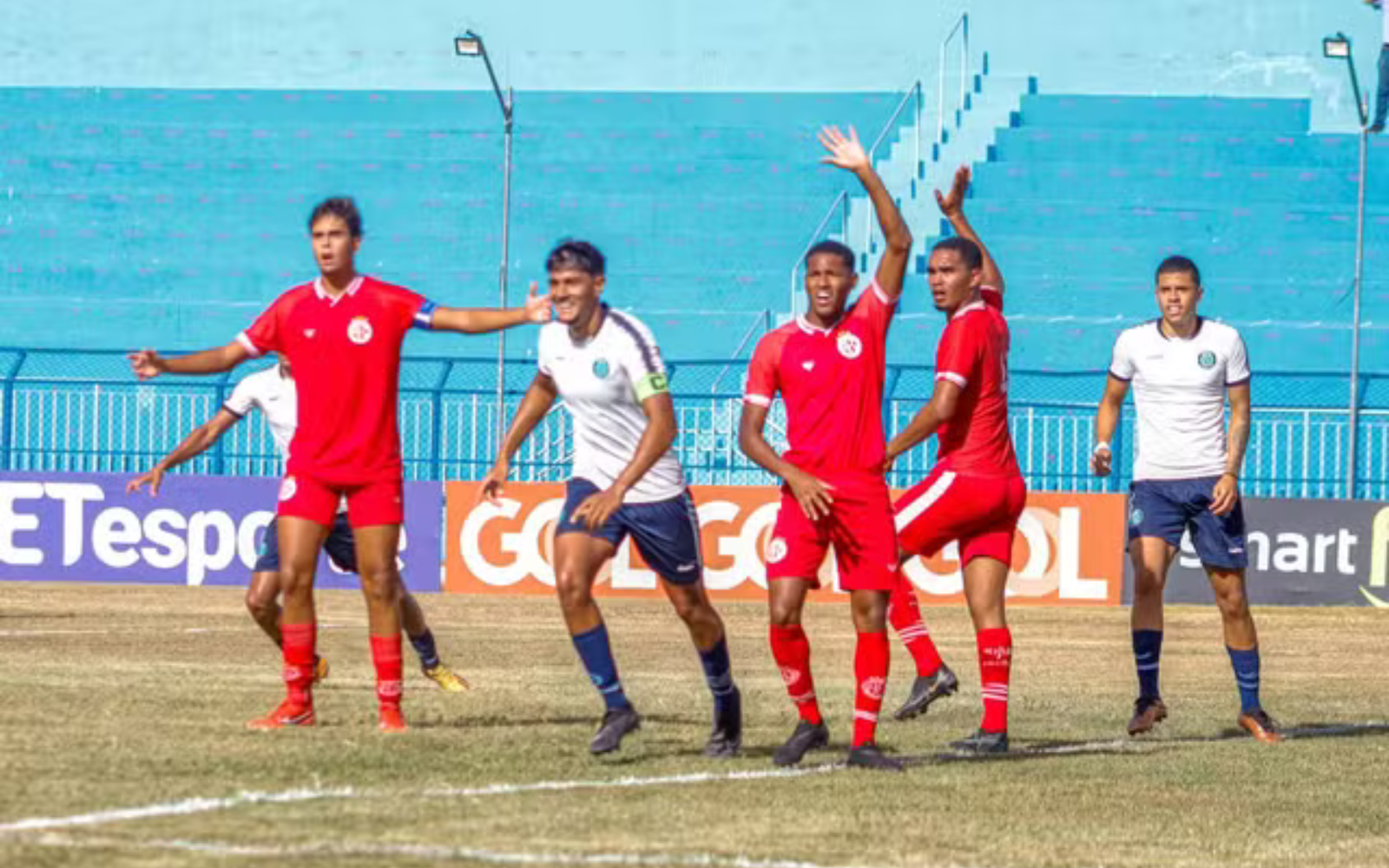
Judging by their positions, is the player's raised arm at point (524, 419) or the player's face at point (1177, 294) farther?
the player's face at point (1177, 294)

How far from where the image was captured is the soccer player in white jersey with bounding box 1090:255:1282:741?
12602 mm

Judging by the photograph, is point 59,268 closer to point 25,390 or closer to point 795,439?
point 25,390

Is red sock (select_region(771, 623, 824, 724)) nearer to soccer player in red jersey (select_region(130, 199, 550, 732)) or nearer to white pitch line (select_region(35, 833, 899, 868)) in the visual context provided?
soccer player in red jersey (select_region(130, 199, 550, 732))

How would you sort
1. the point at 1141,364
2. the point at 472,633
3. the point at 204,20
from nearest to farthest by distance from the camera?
the point at 1141,364, the point at 472,633, the point at 204,20

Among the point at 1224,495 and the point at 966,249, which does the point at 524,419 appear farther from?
the point at 1224,495

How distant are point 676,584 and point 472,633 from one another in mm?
9229

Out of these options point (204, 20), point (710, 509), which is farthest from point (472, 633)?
point (204, 20)

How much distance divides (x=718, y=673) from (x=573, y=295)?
1631 millimetres

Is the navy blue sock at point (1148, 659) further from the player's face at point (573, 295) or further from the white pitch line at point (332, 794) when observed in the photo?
the player's face at point (573, 295)

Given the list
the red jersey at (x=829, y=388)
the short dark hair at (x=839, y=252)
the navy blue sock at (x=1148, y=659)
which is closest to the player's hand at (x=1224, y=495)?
the navy blue sock at (x=1148, y=659)

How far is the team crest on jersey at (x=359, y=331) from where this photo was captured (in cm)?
1100

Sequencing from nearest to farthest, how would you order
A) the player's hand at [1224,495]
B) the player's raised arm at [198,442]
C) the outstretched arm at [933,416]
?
1. the outstretched arm at [933,416]
2. the player's hand at [1224,495]
3. the player's raised arm at [198,442]

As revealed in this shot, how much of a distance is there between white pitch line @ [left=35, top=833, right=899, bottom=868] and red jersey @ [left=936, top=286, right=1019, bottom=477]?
3.90 metres

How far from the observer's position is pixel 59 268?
43.1 m
